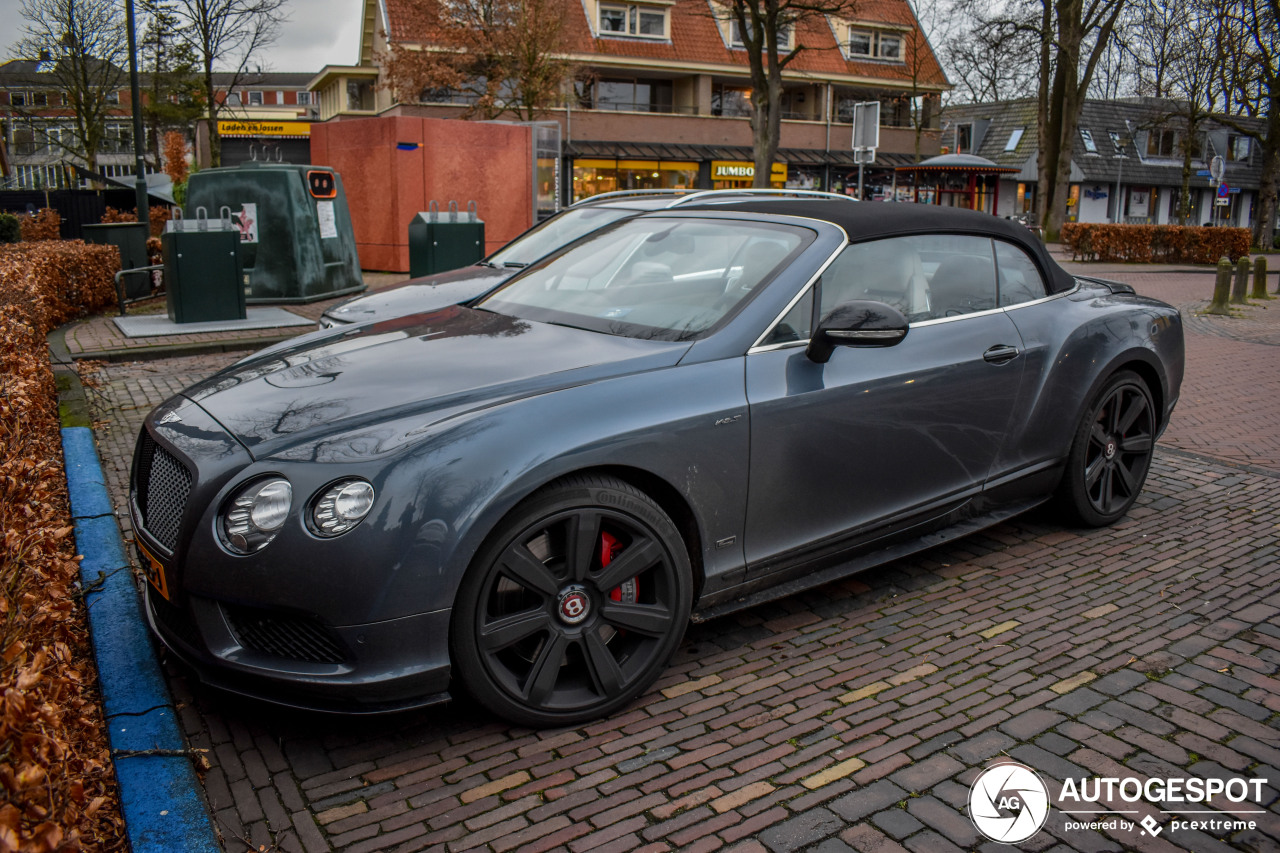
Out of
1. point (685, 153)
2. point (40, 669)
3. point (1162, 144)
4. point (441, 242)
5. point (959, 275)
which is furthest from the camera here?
point (1162, 144)

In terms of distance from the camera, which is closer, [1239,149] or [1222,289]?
[1222,289]

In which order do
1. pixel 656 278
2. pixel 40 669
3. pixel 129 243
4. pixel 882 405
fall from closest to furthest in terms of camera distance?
pixel 40 669 → pixel 882 405 → pixel 656 278 → pixel 129 243

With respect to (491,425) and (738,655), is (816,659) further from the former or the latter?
(491,425)

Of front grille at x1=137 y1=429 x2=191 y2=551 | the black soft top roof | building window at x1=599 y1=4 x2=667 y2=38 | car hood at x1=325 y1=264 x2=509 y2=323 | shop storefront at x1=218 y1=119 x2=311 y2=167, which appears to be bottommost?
front grille at x1=137 y1=429 x2=191 y2=551

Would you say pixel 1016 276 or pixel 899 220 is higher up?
pixel 899 220

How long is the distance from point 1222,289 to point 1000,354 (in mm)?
13948

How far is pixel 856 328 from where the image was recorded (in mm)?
3449

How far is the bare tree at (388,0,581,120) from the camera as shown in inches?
1227

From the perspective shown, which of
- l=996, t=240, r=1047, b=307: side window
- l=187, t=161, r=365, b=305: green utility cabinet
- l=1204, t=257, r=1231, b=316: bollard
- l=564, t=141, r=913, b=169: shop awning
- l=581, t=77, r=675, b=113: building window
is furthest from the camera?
l=581, t=77, r=675, b=113: building window

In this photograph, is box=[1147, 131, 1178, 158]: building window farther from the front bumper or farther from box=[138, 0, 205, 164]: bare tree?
the front bumper

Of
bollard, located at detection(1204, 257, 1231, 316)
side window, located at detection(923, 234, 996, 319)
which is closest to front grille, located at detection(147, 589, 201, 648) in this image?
side window, located at detection(923, 234, 996, 319)

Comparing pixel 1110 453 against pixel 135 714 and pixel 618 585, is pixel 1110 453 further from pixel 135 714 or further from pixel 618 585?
pixel 135 714

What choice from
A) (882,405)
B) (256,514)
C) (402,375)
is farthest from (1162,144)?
(256,514)

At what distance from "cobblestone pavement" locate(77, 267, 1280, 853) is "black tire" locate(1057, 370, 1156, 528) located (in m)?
0.39
